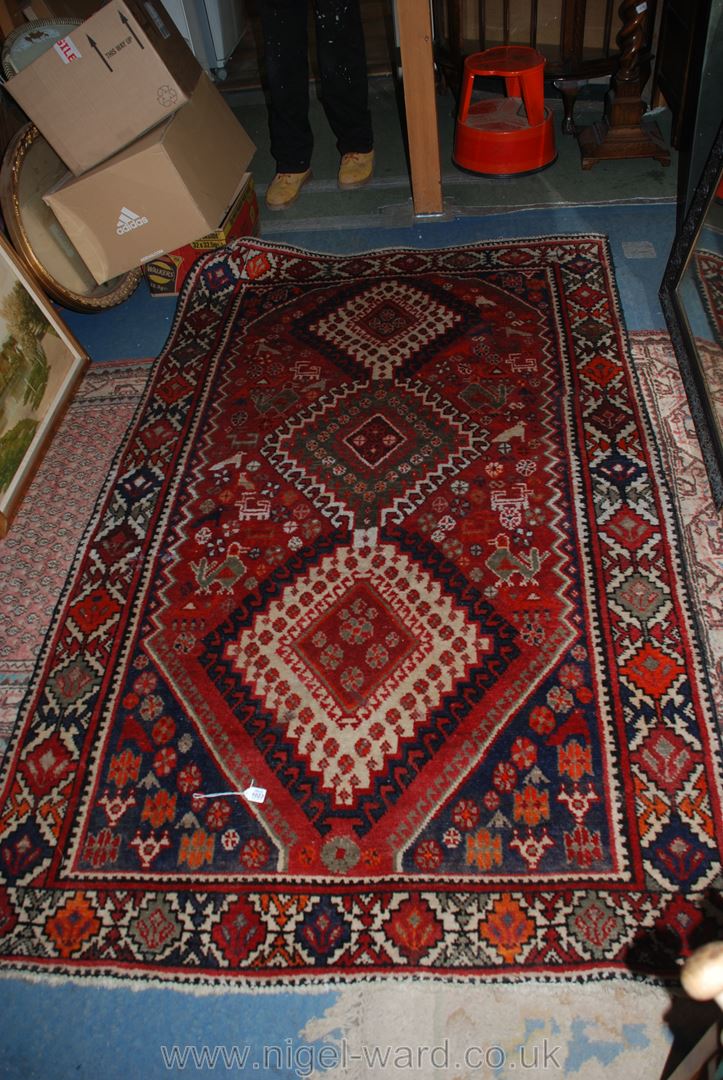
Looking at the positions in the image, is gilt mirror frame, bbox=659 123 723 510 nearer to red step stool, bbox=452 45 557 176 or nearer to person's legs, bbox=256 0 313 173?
red step stool, bbox=452 45 557 176

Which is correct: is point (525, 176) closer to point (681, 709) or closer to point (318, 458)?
point (318, 458)

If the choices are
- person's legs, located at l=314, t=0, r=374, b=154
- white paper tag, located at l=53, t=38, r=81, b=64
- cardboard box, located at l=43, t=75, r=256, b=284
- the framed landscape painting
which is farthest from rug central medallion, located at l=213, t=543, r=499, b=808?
person's legs, located at l=314, t=0, r=374, b=154

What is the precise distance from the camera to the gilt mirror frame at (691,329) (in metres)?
2.04

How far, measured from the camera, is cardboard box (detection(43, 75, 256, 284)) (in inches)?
99.0

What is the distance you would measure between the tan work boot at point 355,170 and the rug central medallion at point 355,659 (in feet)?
6.43

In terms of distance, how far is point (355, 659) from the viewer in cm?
183

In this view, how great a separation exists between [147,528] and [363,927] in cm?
119

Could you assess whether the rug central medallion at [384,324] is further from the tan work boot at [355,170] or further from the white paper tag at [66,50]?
the white paper tag at [66,50]

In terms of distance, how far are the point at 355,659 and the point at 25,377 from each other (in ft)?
4.48

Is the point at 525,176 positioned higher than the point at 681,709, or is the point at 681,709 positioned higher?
the point at 681,709

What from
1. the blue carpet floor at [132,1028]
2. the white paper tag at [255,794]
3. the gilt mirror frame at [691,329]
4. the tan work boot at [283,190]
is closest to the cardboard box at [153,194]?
the tan work boot at [283,190]

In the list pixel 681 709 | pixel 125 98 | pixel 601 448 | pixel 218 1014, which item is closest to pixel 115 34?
pixel 125 98

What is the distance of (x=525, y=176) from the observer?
10.4 ft

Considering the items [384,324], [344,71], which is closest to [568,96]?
[344,71]
